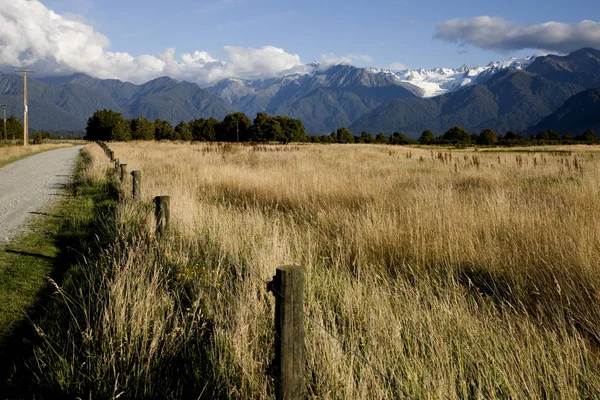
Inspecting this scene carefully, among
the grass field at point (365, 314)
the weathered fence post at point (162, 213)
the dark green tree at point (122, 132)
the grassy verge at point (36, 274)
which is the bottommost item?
the grassy verge at point (36, 274)

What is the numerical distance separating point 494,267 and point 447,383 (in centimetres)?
272

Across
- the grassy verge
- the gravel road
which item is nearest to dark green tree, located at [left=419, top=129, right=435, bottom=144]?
the gravel road

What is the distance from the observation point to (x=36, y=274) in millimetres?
5785

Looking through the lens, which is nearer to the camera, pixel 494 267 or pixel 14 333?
pixel 14 333

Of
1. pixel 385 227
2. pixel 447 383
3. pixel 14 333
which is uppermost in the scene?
pixel 385 227

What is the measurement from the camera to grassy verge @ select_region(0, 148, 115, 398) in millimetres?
3564

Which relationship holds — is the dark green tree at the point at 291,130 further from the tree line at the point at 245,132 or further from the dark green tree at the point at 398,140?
the dark green tree at the point at 398,140

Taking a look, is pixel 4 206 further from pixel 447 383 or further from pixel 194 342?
pixel 447 383

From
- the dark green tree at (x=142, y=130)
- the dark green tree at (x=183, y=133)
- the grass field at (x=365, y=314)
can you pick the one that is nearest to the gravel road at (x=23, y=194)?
the grass field at (x=365, y=314)

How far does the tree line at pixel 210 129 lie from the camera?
87.4 meters

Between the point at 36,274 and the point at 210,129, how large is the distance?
98921 millimetres

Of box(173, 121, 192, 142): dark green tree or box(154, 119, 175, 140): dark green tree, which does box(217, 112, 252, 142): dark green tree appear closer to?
box(173, 121, 192, 142): dark green tree

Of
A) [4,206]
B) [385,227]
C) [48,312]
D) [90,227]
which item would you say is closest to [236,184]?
[90,227]

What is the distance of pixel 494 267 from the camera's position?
5082 millimetres
